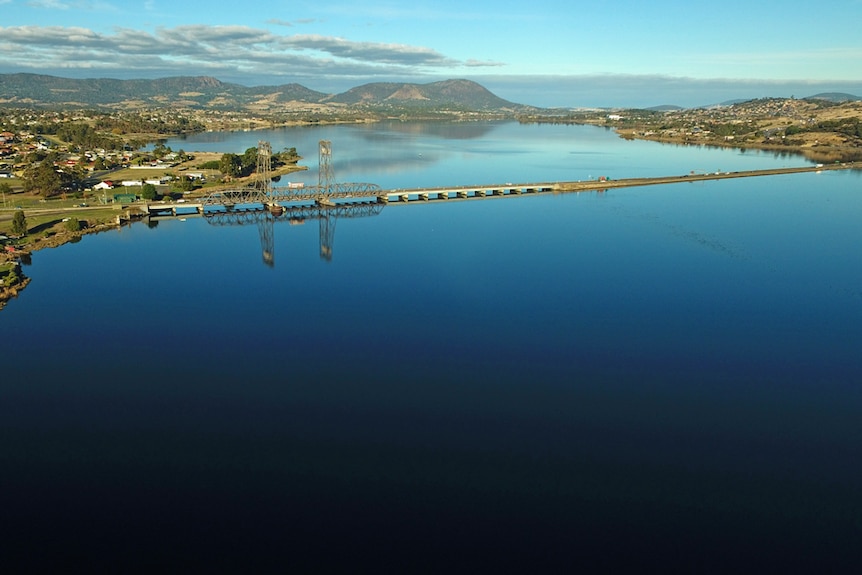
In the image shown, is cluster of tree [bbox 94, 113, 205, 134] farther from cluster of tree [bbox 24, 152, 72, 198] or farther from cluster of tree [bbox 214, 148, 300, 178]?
cluster of tree [bbox 24, 152, 72, 198]

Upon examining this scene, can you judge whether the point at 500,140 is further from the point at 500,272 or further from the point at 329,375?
the point at 329,375

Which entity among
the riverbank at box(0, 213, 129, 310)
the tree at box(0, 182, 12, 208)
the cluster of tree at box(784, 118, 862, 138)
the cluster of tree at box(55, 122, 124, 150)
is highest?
the cluster of tree at box(784, 118, 862, 138)

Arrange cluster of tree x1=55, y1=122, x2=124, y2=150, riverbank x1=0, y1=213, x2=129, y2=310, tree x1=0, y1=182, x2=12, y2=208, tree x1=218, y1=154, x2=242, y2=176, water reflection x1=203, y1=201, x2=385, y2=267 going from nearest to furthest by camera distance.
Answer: riverbank x1=0, y1=213, x2=129, y2=310 < water reflection x1=203, y1=201, x2=385, y2=267 < tree x1=0, y1=182, x2=12, y2=208 < tree x1=218, y1=154, x2=242, y2=176 < cluster of tree x1=55, y1=122, x2=124, y2=150

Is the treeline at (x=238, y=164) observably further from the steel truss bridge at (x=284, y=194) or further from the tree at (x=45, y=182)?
Answer: the tree at (x=45, y=182)

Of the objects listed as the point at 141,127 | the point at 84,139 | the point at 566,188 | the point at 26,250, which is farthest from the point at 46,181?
the point at 141,127

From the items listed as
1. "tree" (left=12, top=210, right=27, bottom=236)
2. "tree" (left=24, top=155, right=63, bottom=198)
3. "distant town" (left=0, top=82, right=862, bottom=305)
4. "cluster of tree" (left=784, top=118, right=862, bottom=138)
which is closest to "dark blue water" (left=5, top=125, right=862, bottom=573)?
"tree" (left=12, top=210, right=27, bottom=236)

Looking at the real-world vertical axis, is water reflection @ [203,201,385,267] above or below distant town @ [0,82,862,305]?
below

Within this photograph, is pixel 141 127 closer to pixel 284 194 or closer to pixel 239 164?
pixel 239 164

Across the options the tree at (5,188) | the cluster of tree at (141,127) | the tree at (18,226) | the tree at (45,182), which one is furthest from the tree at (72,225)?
the cluster of tree at (141,127)

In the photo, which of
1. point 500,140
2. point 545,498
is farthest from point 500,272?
point 500,140

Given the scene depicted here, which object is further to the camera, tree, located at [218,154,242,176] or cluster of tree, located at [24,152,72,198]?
tree, located at [218,154,242,176]

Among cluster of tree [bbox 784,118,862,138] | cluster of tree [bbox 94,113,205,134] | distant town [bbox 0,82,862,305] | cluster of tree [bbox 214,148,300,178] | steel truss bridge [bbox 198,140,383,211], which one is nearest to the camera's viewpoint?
distant town [bbox 0,82,862,305]
